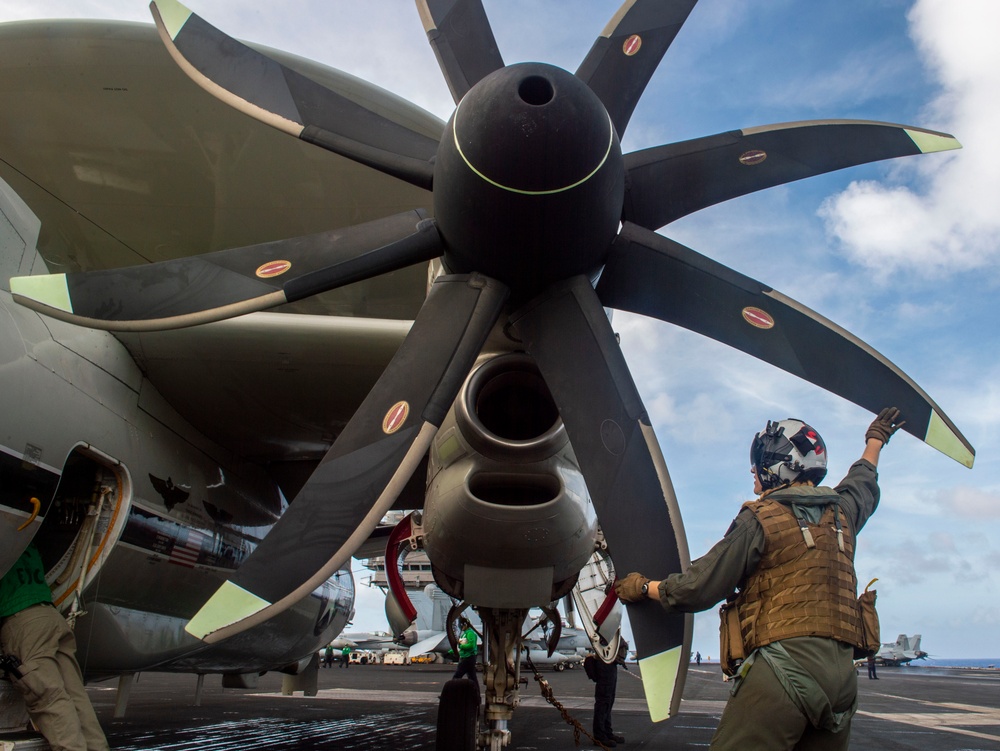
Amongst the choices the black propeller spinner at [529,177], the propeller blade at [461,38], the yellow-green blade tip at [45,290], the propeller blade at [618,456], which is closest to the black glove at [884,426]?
the propeller blade at [618,456]

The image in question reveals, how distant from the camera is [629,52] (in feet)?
14.5

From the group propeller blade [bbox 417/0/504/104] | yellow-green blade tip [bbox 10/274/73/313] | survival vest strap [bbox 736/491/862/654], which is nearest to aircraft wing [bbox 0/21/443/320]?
propeller blade [bbox 417/0/504/104]

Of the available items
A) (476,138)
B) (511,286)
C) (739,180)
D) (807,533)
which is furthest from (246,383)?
(807,533)

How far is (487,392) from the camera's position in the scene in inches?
174

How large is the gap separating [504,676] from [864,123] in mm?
4043

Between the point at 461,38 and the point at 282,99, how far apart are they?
3.63ft

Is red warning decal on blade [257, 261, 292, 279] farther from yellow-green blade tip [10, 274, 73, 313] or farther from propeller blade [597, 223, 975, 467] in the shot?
propeller blade [597, 223, 975, 467]

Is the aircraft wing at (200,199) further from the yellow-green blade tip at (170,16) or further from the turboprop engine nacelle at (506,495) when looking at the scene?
the yellow-green blade tip at (170,16)

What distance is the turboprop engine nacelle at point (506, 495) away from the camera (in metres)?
4.13

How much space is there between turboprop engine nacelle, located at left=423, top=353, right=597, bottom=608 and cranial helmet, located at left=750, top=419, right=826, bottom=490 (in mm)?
1459

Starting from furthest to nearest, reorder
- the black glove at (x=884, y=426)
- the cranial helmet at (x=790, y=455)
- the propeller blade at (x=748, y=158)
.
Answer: the propeller blade at (x=748, y=158)
the black glove at (x=884, y=426)
the cranial helmet at (x=790, y=455)

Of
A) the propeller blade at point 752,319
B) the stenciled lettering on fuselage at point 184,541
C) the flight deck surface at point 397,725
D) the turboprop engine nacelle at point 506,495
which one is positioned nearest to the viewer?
the propeller blade at point 752,319

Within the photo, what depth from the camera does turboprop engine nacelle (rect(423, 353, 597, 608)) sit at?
4.13m

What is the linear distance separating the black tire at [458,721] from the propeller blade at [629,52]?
386 centimetres
